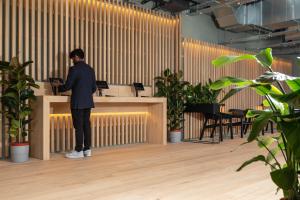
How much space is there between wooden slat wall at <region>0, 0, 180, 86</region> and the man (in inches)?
30.7

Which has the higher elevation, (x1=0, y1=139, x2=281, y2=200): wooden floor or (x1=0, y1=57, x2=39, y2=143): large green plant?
(x1=0, y1=57, x2=39, y2=143): large green plant

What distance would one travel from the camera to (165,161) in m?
4.70

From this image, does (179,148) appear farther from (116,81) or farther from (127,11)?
(127,11)

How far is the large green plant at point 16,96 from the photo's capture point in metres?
4.57

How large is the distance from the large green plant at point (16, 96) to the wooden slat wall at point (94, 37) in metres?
0.56

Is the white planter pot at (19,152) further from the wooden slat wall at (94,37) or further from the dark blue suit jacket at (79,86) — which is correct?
the wooden slat wall at (94,37)

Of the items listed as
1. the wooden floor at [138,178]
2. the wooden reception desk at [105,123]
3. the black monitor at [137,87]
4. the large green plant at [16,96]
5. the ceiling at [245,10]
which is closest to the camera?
the wooden floor at [138,178]

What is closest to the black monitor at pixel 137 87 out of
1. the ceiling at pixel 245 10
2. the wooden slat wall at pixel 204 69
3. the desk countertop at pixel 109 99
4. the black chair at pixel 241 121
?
the desk countertop at pixel 109 99

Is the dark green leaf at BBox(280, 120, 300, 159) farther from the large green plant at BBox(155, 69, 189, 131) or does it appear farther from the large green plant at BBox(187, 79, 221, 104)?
the large green plant at BBox(187, 79, 221, 104)

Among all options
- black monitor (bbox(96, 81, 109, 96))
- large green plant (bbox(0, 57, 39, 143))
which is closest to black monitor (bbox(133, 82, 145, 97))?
black monitor (bbox(96, 81, 109, 96))

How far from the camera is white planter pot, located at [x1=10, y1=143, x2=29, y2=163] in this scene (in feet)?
15.1

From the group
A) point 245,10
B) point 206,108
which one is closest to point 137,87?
point 206,108

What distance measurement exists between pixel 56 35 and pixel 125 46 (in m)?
1.55

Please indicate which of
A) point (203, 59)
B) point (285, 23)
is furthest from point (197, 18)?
point (285, 23)
